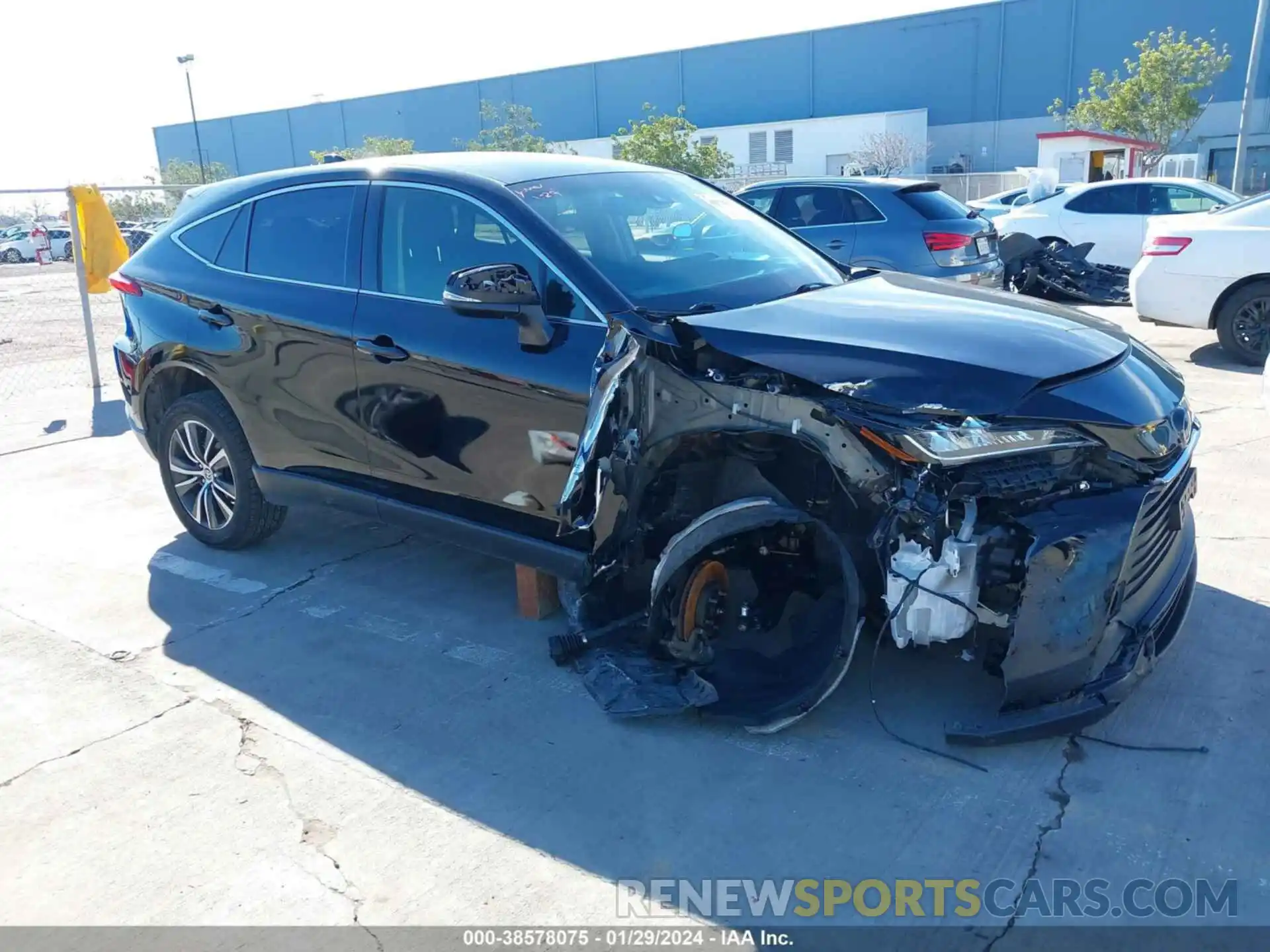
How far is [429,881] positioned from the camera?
280 centimetres

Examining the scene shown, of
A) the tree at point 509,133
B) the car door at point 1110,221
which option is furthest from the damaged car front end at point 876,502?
the tree at point 509,133

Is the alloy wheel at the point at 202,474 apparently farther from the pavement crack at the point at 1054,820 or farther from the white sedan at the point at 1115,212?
the white sedan at the point at 1115,212

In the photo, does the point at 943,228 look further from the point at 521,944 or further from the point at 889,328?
the point at 521,944

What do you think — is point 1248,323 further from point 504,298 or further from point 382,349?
point 382,349

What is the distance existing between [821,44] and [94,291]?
4753 centimetres

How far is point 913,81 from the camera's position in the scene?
48.1m

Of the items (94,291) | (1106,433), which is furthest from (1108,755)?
(94,291)

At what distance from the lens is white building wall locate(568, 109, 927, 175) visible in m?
45.3

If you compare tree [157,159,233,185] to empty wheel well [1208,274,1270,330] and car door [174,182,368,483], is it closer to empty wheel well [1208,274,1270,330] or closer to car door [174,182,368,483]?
empty wheel well [1208,274,1270,330]

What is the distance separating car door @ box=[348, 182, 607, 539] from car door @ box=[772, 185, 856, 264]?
6.32m

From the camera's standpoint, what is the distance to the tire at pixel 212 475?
4945 mm

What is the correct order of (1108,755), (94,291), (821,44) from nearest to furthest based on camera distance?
1. (1108,755)
2. (94,291)
3. (821,44)

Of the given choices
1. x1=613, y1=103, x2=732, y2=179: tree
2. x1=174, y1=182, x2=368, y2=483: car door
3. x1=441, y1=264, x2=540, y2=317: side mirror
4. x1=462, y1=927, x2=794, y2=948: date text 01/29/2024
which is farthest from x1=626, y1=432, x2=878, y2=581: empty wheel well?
x1=613, y1=103, x2=732, y2=179: tree

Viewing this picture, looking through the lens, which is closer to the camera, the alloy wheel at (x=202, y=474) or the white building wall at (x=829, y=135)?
the alloy wheel at (x=202, y=474)
